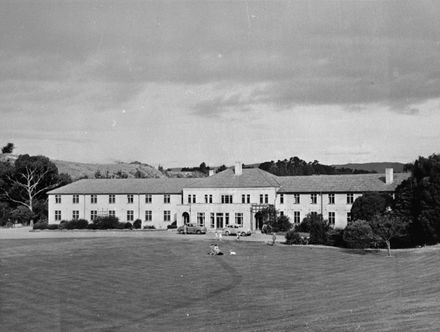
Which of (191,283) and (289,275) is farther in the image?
(289,275)

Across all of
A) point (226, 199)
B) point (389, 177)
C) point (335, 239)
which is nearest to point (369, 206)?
point (335, 239)

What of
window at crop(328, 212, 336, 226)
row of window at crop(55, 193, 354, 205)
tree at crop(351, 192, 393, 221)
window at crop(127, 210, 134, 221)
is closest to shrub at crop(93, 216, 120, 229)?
window at crop(127, 210, 134, 221)

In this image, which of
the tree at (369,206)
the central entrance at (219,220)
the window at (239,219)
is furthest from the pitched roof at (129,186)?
the tree at (369,206)

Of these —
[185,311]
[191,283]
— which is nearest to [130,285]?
[191,283]

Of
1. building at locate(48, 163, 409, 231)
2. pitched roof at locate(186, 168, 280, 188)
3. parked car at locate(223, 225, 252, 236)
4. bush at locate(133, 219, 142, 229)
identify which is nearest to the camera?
parked car at locate(223, 225, 252, 236)

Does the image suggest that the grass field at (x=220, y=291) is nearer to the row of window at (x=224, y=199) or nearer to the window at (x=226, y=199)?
the row of window at (x=224, y=199)

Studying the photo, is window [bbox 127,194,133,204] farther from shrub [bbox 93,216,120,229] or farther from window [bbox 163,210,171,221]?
window [bbox 163,210,171,221]

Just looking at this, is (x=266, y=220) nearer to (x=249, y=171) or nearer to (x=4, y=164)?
(x=249, y=171)
